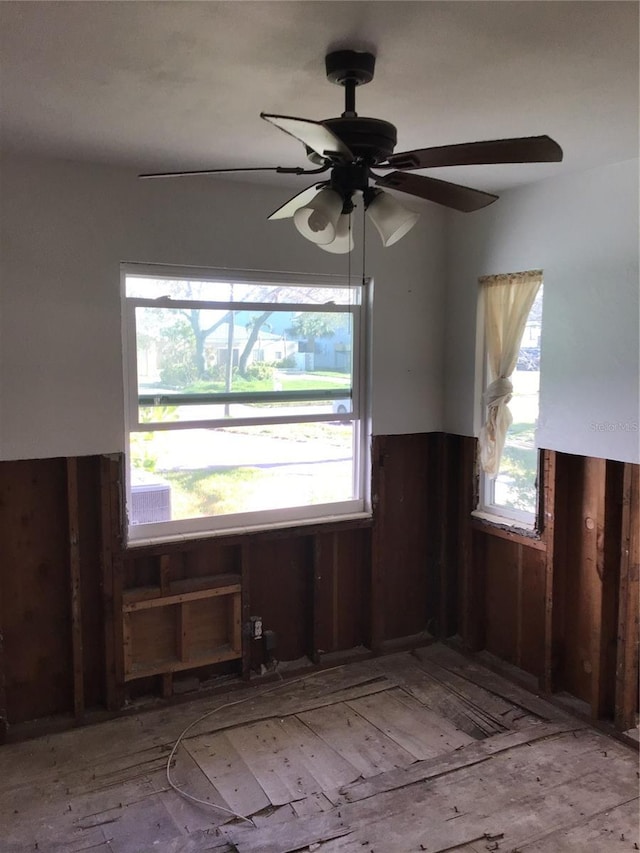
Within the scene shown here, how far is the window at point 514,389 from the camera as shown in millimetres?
3771

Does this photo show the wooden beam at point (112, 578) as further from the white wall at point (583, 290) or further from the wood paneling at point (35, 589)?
the white wall at point (583, 290)

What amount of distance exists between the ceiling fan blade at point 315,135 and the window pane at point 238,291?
189 centimetres

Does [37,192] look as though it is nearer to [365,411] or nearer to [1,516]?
[1,516]

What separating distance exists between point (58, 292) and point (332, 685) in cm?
262

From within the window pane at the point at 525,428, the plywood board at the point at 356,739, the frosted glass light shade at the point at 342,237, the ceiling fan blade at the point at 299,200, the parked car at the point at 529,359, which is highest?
the ceiling fan blade at the point at 299,200

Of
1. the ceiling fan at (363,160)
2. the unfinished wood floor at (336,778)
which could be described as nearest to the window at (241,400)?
the unfinished wood floor at (336,778)

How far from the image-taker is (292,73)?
2154 millimetres

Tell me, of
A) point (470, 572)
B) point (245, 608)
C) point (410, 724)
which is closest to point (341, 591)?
point (245, 608)

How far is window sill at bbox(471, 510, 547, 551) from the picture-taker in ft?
12.4

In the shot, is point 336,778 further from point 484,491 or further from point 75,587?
point 484,491

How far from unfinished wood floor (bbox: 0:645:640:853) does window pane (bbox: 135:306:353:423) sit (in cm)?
162

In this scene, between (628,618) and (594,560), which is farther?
(594,560)

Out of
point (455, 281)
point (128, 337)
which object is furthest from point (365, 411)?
point (128, 337)

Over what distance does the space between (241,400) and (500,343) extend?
1532 mm
